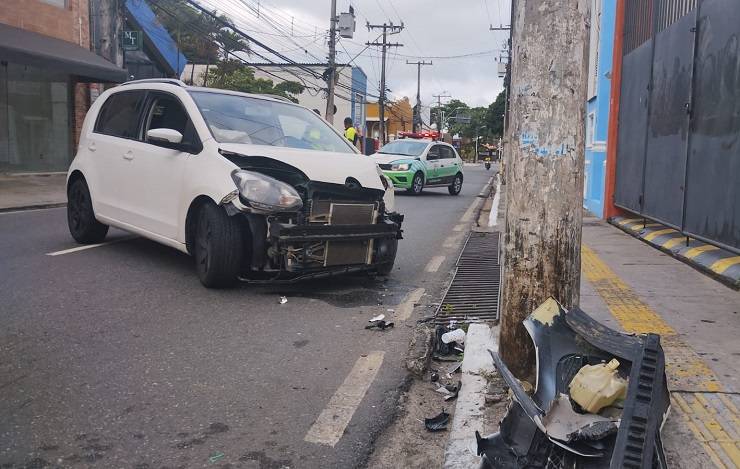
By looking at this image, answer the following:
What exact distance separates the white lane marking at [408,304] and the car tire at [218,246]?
1368mm

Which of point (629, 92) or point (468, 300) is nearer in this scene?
point (468, 300)

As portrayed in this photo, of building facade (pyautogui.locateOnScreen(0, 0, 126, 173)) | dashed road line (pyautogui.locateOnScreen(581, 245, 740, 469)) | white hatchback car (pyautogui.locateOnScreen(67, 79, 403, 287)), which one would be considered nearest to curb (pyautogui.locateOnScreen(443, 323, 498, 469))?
dashed road line (pyautogui.locateOnScreen(581, 245, 740, 469))

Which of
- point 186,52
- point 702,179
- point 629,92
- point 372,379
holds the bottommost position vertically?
point 372,379

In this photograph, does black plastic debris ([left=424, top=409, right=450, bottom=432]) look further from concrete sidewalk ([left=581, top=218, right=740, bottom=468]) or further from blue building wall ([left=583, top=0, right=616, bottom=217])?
blue building wall ([left=583, top=0, right=616, bottom=217])

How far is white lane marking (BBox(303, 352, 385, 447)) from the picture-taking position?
3.24m

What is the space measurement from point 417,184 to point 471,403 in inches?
615

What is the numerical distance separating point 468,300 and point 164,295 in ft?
8.29

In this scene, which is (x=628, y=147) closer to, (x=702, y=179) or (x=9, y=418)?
(x=702, y=179)

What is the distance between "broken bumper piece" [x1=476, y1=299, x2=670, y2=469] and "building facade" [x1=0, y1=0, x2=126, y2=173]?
15.7 metres

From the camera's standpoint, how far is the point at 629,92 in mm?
10219

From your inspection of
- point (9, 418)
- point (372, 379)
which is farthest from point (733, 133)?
point (9, 418)

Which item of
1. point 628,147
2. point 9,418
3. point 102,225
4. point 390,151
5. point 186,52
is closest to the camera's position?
point 9,418

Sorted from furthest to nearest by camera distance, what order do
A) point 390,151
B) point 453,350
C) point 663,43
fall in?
point 390,151 < point 663,43 < point 453,350

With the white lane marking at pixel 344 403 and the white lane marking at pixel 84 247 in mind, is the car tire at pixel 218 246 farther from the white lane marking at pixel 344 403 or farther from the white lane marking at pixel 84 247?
the white lane marking at pixel 84 247
